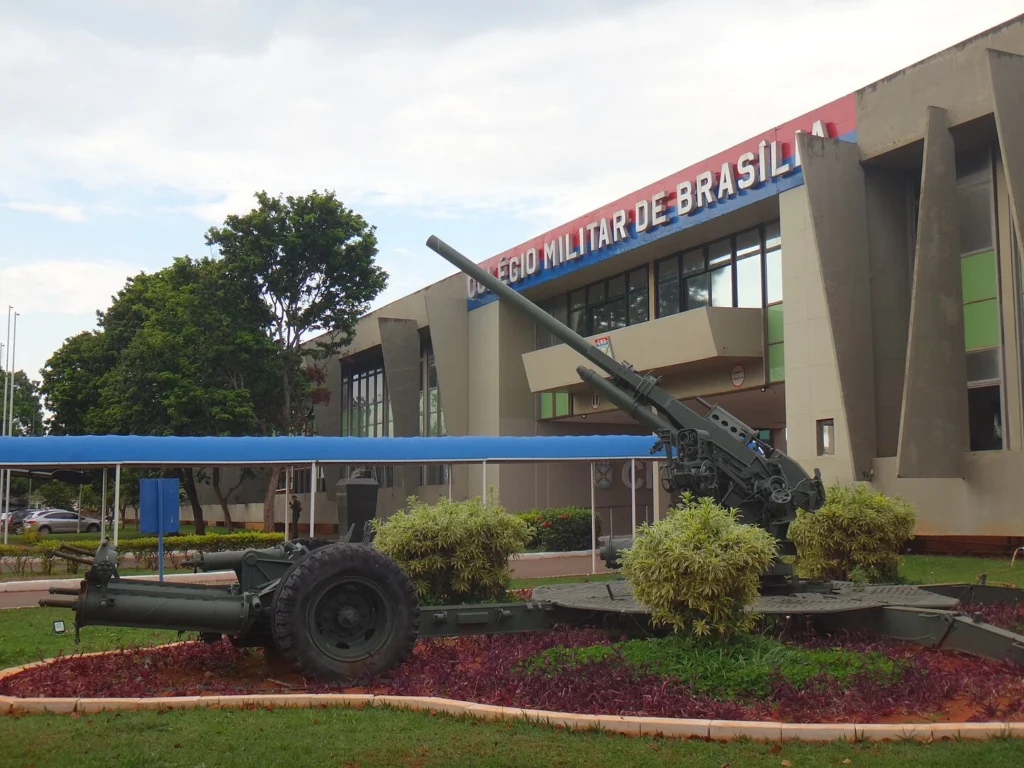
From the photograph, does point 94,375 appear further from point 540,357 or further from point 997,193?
point 997,193

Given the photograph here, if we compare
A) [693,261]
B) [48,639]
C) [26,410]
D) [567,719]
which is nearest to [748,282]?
[693,261]

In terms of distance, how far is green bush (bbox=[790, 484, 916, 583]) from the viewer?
13.2m

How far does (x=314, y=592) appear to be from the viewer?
7770 millimetres

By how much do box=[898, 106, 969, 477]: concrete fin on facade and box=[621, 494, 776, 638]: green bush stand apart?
39.1 ft

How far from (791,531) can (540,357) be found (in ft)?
60.7

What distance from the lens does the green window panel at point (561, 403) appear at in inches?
1319

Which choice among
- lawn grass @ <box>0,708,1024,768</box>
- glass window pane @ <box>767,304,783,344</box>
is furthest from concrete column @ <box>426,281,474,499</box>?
lawn grass @ <box>0,708,1024,768</box>

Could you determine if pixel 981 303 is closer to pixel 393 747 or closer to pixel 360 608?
pixel 360 608

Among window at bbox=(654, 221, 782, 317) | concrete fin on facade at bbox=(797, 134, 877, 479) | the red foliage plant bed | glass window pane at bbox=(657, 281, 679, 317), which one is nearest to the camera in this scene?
the red foliage plant bed

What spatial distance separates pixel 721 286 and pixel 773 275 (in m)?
2.17

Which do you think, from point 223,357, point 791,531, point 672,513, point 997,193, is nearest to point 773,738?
point 672,513

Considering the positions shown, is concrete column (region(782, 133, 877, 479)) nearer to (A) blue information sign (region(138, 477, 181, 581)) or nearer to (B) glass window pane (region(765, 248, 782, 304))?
(B) glass window pane (region(765, 248, 782, 304))

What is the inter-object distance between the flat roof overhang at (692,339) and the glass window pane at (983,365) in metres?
5.64

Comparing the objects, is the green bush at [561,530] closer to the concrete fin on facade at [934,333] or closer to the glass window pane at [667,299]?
the glass window pane at [667,299]
